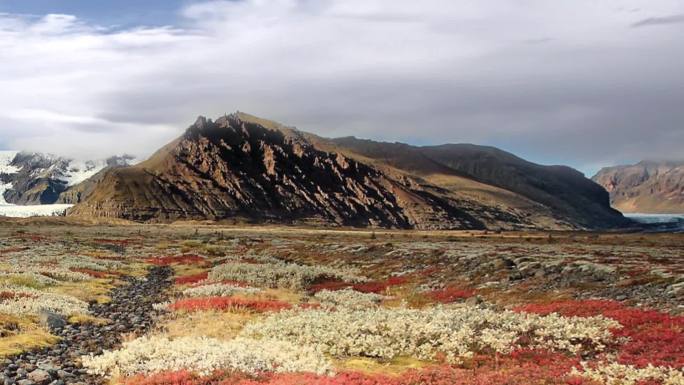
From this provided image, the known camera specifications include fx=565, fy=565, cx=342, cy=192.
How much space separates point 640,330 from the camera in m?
17.8

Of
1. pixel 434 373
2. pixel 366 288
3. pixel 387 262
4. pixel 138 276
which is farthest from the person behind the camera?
pixel 387 262

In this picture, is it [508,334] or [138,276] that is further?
[138,276]

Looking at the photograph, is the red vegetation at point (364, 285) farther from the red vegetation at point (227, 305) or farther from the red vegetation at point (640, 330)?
the red vegetation at point (640, 330)

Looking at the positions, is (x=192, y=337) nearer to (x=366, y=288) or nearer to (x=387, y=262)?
(x=366, y=288)

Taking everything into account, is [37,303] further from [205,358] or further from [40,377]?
[205,358]

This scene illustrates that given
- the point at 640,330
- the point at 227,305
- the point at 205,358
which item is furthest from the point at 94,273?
the point at 640,330

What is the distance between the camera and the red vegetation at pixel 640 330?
1478 centimetres

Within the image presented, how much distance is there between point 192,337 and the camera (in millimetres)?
18719

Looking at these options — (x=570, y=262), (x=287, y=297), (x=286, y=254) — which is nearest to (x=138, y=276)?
(x=287, y=297)

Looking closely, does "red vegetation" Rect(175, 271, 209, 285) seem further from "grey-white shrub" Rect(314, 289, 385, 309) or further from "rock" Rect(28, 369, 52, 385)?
"rock" Rect(28, 369, 52, 385)

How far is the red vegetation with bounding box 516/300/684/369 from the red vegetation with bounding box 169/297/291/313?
37.3ft

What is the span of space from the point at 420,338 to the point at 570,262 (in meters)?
21.7

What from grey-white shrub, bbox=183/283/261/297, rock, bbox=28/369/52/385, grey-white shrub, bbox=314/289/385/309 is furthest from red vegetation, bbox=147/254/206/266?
rock, bbox=28/369/52/385

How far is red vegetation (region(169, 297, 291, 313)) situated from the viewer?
26375 millimetres
